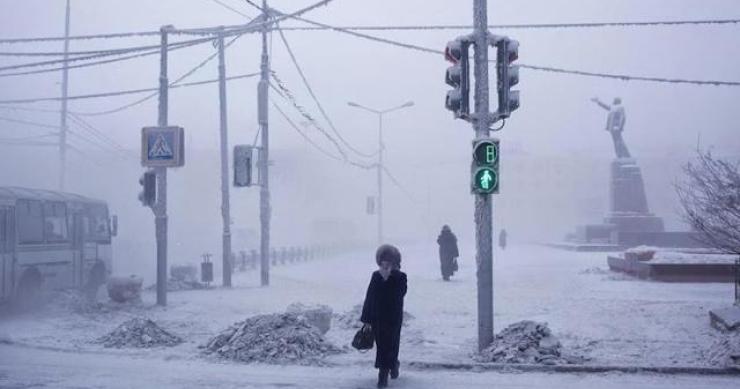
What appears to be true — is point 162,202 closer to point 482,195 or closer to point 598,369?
point 482,195

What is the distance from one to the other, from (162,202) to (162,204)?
0.05 meters

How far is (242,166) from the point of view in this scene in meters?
21.2

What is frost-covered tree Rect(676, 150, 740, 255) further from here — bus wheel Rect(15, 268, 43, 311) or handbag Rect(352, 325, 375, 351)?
bus wheel Rect(15, 268, 43, 311)

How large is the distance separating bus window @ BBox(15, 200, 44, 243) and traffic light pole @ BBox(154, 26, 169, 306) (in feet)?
8.55

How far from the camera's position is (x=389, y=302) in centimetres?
848

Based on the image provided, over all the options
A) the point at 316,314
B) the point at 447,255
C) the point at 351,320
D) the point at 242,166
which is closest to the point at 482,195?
the point at 316,314

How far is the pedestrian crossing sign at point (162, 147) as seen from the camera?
1698cm

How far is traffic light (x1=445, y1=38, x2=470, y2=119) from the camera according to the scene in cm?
1059

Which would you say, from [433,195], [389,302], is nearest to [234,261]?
[389,302]

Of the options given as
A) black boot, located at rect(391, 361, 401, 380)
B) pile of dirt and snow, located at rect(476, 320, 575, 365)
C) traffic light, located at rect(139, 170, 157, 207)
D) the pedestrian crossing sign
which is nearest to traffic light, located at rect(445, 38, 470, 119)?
pile of dirt and snow, located at rect(476, 320, 575, 365)

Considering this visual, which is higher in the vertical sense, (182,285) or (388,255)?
(388,255)

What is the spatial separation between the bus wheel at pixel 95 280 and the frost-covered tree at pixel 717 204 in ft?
47.9

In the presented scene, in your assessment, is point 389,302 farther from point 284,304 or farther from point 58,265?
point 58,265

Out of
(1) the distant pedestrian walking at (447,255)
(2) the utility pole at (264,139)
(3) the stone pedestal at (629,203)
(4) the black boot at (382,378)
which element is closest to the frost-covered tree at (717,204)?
(4) the black boot at (382,378)
